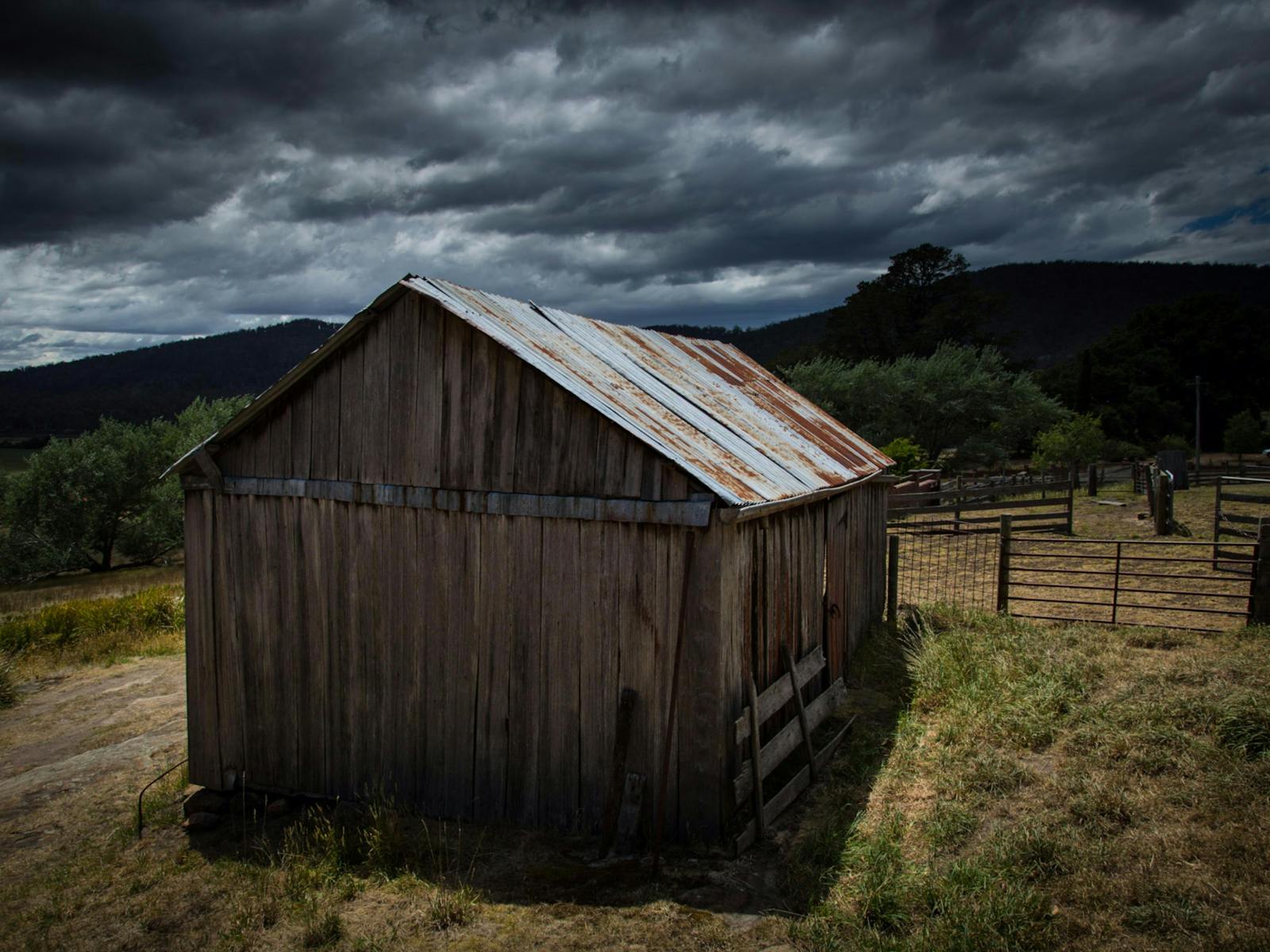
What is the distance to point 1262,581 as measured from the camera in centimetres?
1024

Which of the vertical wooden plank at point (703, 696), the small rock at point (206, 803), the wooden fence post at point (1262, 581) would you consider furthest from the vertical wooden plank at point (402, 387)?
the wooden fence post at point (1262, 581)

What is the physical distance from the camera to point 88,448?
129ft

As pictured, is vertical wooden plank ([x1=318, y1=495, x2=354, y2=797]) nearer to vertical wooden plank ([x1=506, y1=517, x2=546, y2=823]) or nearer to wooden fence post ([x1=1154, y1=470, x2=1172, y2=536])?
vertical wooden plank ([x1=506, y1=517, x2=546, y2=823])

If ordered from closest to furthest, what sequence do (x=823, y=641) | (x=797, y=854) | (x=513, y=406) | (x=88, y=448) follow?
(x=797, y=854)
(x=513, y=406)
(x=823, y=641)
(x=88, y=448)

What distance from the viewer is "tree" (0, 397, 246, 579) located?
36125mm

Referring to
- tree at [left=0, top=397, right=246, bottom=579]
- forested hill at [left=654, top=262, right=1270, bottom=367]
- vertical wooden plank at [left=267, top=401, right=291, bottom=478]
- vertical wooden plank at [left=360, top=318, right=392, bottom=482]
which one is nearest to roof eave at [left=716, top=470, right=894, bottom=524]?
vertical wooden plank at [left=360, top=318, right=392, bottom=482]

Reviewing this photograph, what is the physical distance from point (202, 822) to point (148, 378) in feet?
425

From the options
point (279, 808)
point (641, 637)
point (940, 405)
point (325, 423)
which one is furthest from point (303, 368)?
point (940, 405)

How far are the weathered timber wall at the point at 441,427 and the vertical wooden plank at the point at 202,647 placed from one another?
713 mm

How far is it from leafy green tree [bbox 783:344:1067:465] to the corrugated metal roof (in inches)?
1185

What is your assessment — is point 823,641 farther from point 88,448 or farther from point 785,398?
point 88,448

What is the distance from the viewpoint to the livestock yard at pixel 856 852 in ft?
16.6

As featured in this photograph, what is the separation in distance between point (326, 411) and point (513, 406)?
2042mm

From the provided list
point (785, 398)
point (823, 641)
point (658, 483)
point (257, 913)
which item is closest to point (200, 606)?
point (257, 913)
